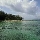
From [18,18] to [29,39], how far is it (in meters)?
144

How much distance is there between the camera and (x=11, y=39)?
2256 centimetres

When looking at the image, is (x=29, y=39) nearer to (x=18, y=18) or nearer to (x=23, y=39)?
(x=23, y=39)

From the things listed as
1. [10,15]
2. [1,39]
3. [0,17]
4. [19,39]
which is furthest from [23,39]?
[10,15]

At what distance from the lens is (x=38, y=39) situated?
23688mm

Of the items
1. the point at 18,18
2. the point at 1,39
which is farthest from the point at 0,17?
the point at 1,39

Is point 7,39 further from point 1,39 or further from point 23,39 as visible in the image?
point 23,39

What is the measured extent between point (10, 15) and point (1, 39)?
125369 mm

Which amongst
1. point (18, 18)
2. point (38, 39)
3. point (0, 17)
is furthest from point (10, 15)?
point (38, 39)

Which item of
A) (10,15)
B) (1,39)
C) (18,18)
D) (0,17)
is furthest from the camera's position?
(18,18)

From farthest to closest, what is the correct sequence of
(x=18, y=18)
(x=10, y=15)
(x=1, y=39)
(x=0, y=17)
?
(x=18, y=18), (x=10, y=15), (x=0, y=17), (x=1, y=39)

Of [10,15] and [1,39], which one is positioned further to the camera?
[10,15]

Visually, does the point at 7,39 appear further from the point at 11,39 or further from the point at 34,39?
the point at 34,39

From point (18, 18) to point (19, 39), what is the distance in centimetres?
14492

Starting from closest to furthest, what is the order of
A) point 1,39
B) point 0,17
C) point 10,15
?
point 1,39 → point 0,17 → point 10,15
